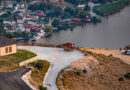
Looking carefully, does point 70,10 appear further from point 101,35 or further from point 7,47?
point 7,47

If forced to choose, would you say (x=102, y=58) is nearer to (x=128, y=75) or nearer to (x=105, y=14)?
(x=128, y=75)

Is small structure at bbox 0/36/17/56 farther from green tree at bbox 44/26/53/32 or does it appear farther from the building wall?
green tree at bbox 44/26/53/32

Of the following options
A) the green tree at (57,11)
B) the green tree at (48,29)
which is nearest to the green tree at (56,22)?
the green tree at (48,29)

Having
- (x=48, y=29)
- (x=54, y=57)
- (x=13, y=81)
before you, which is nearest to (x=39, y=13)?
(x=48, y=29)

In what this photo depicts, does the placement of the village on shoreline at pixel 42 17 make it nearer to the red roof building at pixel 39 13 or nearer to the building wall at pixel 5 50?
the red roof building at pixel 39 13

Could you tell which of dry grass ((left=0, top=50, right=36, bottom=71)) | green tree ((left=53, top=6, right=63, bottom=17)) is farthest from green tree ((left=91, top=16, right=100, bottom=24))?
dry grass ((left=0, top=50, right=36, bottom=71))
